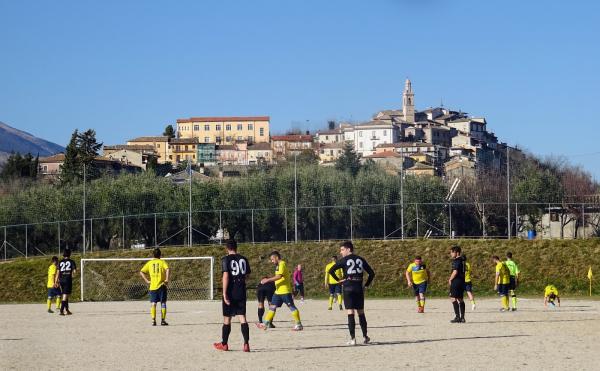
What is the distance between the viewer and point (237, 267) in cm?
1869

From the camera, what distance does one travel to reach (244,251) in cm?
5456

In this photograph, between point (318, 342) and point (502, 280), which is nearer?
point (318, 342)

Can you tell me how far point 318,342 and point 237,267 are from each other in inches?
132

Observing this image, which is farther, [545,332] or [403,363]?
[545,332]

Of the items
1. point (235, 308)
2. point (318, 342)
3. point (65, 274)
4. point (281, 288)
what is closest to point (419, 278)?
point (281, 288)

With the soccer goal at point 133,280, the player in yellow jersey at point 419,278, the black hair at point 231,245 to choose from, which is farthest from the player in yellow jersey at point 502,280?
the soccer goal at point 133,280

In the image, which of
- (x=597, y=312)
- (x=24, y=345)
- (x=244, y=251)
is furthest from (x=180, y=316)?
(x=244, y=251)

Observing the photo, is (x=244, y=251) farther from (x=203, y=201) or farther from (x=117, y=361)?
(x=117, y=361)

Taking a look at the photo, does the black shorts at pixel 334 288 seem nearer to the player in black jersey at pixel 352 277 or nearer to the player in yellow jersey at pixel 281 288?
the player in yellow jersey at pixel 281 288

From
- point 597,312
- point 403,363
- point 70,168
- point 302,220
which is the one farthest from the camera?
point 70,168

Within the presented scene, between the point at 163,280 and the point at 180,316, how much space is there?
5824 mm

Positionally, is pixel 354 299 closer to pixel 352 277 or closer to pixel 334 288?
pixel 352 277

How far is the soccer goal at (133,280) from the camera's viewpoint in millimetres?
48594

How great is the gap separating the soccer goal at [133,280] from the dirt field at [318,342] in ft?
52.6
